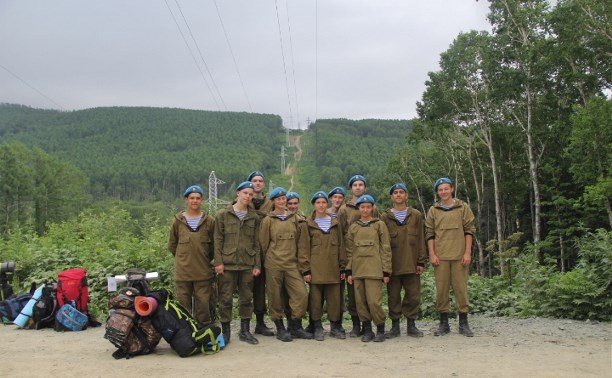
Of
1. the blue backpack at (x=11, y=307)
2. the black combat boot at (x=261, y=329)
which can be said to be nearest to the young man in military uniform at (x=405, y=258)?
the black combat boot at (x=261, y=329)

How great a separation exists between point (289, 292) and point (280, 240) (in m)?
0.66

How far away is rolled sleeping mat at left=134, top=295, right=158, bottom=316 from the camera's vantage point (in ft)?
18.3

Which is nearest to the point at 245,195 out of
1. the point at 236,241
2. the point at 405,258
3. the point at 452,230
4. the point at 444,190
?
the point at 236,241

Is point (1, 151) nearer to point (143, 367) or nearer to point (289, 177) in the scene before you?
point (143, 367)

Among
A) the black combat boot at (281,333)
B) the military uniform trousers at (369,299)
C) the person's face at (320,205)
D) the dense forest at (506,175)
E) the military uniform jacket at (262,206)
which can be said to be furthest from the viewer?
the dense forest at (506,175)

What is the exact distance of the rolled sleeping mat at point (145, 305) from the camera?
219 inches

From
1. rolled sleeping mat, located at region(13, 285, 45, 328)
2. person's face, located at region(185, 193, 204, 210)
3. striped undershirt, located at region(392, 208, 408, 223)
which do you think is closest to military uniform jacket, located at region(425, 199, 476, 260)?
striped undershirt, located at region(392, 208, 408, 223)

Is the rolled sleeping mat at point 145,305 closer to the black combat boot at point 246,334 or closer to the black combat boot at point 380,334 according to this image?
the black combat boot at point 246,334

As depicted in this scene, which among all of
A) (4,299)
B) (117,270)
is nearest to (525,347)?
(117,270)

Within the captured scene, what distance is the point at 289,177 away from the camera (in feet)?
393

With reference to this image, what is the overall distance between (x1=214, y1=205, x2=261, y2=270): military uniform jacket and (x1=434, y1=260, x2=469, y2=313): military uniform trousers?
2317mm

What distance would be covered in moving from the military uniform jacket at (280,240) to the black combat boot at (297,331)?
0.72 metres

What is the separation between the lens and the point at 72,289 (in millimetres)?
7184

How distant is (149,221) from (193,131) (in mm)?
141249
